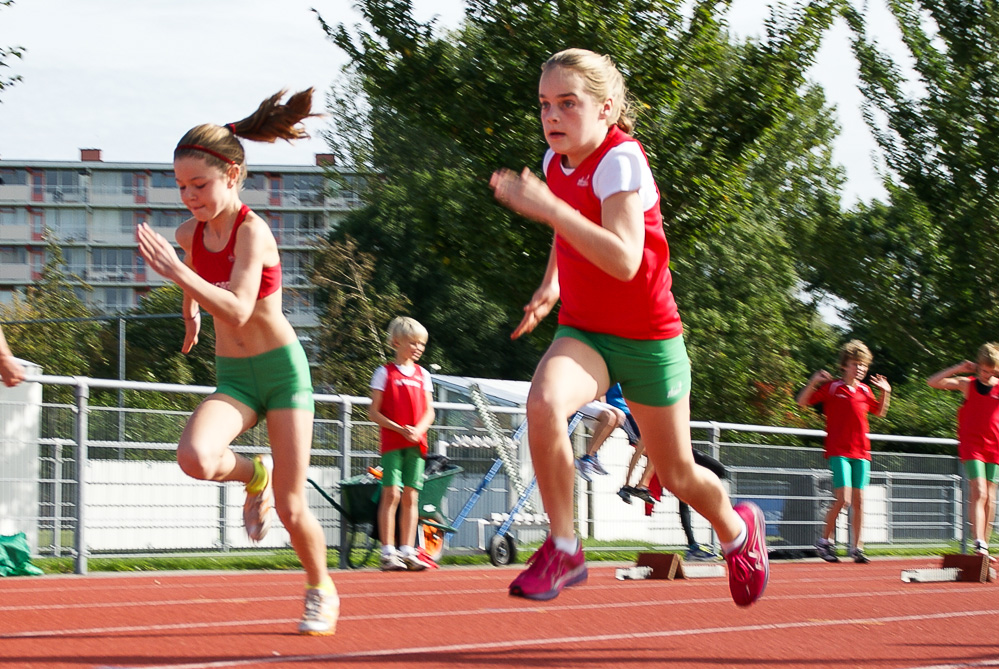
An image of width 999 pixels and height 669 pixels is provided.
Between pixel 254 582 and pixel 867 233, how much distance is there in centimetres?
2186

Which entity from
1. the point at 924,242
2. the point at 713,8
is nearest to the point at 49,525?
the point at 713,8

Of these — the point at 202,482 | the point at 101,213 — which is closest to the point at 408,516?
the point at 202,482

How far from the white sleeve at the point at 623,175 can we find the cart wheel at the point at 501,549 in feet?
24.4

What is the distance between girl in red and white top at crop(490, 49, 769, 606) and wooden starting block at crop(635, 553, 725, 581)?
182 inches

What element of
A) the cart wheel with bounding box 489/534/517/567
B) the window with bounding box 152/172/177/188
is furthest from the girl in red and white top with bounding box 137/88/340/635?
the window with bounding box 152/172/177/188

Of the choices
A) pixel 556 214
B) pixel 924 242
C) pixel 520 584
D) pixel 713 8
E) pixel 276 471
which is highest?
pixel 713 8

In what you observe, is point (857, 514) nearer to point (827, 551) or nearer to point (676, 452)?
point (827, 551)

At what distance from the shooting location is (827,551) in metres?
13.7

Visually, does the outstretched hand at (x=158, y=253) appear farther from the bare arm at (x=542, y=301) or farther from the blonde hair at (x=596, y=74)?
the blonde hair at (x=596, y=74)

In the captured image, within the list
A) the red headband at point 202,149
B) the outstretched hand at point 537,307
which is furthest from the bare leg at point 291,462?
the red headband at point 202,149

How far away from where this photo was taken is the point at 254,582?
9.45 meters

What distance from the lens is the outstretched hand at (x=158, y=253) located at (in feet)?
15.1

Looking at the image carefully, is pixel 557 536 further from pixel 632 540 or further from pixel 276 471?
pixel 632 540

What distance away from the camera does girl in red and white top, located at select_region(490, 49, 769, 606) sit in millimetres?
4660
